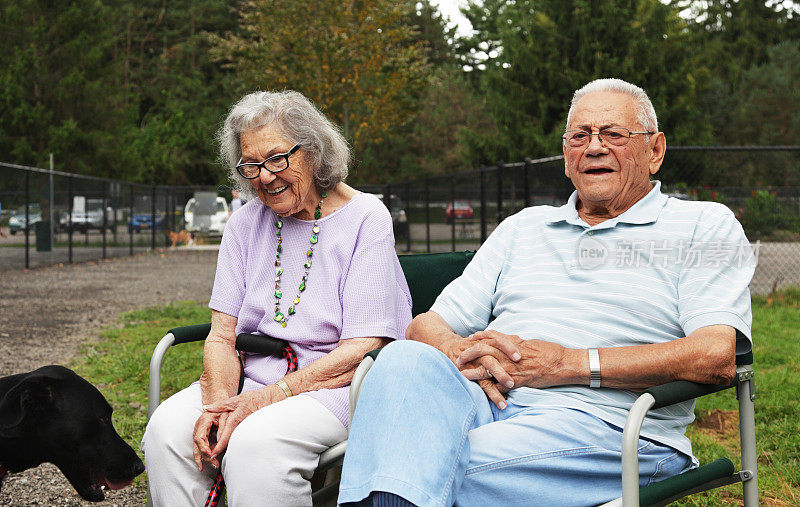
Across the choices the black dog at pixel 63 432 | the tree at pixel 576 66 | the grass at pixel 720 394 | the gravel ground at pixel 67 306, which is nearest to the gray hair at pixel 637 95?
the grass at pixel 720 394

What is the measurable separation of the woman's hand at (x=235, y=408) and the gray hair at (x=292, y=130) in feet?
2.44

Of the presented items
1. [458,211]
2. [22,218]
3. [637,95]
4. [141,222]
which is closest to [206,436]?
[637,95]

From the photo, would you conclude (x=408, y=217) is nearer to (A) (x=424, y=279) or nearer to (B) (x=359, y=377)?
(A) (x=424, y=279)

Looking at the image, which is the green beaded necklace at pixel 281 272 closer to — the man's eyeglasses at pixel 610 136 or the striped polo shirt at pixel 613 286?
the striped polo shirt at pixel 613 286

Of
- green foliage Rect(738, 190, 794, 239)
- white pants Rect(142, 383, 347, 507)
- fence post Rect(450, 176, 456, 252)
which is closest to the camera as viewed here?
white pants Rect(142, 383, 347, 507)

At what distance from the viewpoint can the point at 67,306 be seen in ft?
30.8

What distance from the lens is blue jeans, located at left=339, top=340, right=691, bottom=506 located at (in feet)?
5.94

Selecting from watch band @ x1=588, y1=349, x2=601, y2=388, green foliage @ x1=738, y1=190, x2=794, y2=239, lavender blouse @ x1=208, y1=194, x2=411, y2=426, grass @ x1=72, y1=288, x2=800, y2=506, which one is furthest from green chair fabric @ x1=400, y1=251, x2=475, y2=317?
green foliage @ x1=738, y1=190, x2=794, y2=239

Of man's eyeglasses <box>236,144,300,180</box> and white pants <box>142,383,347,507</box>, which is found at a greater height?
man's eyeglasses <box>236,144,300,180</box>

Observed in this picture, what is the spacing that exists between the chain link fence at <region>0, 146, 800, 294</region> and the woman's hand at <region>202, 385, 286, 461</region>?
5.26 m

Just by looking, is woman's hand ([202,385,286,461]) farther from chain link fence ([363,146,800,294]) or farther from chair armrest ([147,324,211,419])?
chain link fence ([363,146,800,294])

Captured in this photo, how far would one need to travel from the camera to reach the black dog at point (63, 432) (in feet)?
8.22

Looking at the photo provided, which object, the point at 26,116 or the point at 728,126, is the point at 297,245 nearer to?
the point at 26,116

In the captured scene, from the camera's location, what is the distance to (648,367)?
2.12 metres
